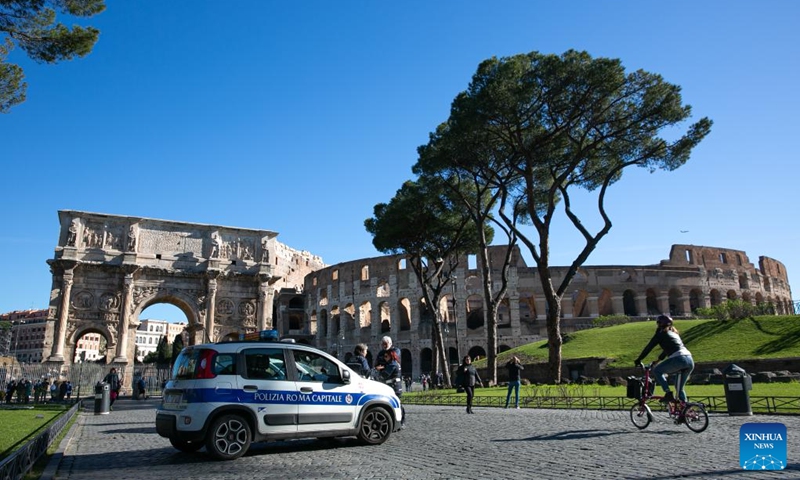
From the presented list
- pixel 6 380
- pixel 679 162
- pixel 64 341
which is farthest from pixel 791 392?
pixel 64 341

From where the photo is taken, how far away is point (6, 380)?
25781 millimetres

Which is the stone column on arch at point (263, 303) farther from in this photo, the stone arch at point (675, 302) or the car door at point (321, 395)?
the stone arch at point (675, 302)

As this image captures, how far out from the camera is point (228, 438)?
5.95 meters

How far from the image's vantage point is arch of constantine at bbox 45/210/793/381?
3178 centimetres

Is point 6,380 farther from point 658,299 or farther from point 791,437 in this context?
point 658,299

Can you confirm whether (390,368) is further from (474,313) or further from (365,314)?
(365,314)

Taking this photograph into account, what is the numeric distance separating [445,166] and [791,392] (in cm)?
1344

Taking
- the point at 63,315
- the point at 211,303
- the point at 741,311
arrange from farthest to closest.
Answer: the point at 211,303, the point at 63,315, the point at 741,311

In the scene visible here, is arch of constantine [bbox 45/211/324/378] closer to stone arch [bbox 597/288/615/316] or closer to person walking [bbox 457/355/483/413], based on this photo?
person walking [bbox 457/355/483/413]

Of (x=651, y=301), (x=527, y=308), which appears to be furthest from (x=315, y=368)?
(x=651, y=301)

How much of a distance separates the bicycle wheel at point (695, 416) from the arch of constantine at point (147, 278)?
3037 cm

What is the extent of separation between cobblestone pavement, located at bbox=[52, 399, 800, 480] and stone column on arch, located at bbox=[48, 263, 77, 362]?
25046 millimetres

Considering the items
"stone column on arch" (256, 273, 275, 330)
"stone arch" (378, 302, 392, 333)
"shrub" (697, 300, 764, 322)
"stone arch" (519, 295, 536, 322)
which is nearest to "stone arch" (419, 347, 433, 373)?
"stone arch" (378, 302, 392, 333)

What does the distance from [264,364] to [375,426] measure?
1629 mm
